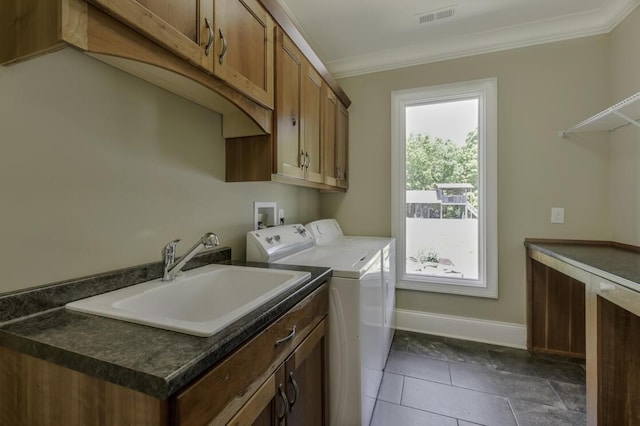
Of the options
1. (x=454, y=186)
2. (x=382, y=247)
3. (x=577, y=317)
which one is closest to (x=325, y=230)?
(x=382, y=247)

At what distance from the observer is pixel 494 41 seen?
2.34m

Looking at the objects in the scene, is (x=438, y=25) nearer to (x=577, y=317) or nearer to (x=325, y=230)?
(x=325, y=230)

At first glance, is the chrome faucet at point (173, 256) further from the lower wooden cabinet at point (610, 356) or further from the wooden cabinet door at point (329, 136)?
the lower wooden cabinet at point (610, 356)

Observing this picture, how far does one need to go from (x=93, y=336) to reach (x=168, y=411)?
30 centimetres

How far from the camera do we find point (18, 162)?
81 centimetres

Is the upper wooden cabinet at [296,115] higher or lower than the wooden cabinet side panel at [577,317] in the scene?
higher

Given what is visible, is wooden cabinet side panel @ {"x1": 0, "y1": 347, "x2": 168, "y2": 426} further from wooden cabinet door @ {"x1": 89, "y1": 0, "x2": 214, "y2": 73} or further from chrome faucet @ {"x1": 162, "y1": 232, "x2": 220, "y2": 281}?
wooden cabinet door @ {"x1": 89, "y1": 0, "x2": 214, "y2": 73}

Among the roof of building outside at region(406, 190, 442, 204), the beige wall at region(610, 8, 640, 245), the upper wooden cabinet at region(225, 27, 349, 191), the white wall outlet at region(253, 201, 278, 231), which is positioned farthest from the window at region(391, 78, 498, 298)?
the white wall outlet at region(253, 201, 278, 231)

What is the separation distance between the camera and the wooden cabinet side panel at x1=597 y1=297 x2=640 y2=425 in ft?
4.36

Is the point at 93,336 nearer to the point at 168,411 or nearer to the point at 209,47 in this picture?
the point at 168,411

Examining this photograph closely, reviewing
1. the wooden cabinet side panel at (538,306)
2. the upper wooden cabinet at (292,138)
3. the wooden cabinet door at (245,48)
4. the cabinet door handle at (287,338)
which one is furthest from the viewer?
the wooden cabinet side panel at (538,306)

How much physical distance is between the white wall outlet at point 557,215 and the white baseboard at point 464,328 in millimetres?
907

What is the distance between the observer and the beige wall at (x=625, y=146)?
6.10 feet

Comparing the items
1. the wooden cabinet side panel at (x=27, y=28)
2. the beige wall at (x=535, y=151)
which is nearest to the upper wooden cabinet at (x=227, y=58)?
the wooden cabinet side panel at (x=27, y=28)
